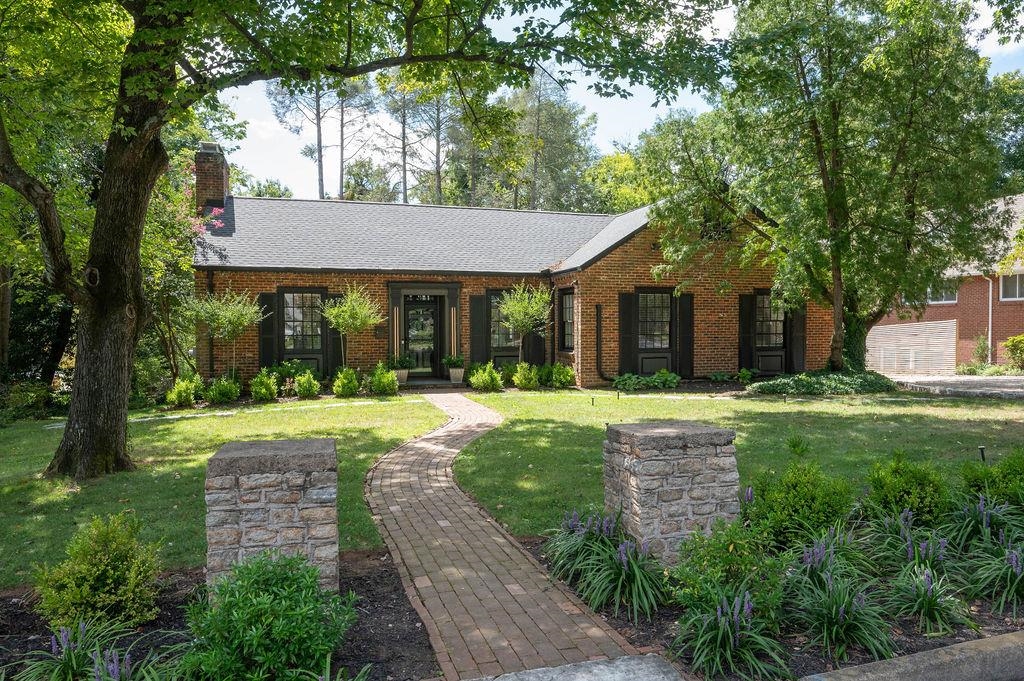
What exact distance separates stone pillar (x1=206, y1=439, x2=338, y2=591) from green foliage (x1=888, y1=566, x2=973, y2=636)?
3.26 m

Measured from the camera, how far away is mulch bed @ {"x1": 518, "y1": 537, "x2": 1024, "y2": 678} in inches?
131

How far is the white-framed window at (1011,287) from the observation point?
2086cm

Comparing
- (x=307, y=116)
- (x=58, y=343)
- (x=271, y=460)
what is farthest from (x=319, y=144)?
(x=271, y=460)

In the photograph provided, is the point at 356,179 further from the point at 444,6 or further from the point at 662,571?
the point at 662,571

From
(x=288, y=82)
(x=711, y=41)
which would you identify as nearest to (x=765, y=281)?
(x=711, y=41)

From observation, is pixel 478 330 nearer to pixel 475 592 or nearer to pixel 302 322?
pixel 302 322

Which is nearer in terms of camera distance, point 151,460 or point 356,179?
Answer: point 151,460

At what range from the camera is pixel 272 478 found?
3.61 m

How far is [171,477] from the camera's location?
714 centimetres

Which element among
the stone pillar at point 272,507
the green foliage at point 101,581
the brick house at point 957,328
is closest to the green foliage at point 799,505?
the stone pillar at point 272,507

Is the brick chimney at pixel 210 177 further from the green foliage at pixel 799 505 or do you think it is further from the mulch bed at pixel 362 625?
the green foliage at pixel 799 505

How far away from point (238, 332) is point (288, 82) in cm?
829

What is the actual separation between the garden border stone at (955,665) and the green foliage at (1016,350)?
19.9 metres

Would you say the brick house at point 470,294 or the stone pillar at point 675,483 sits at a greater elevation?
the brick house at point 470,294
